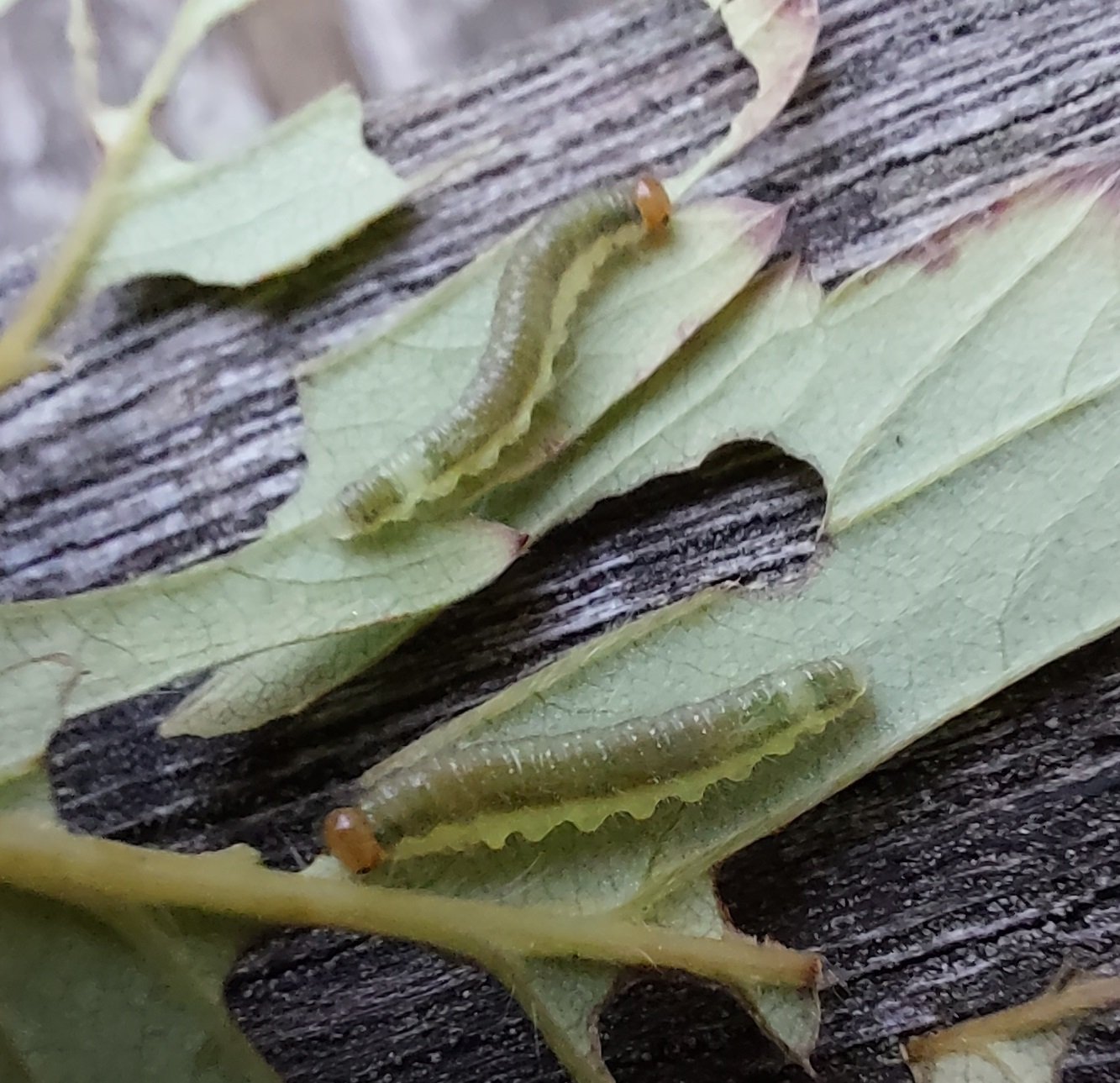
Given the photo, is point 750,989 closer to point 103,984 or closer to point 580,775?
point 580,775

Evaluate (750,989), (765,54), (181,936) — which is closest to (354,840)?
(181,936)

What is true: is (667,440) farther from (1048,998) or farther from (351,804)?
(1048,998)

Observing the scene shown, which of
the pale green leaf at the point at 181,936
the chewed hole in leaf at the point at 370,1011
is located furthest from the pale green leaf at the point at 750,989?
the chewed hole in leaf at the point at 370,1011

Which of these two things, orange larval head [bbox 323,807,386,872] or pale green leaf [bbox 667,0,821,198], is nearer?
orange larval head [bbox 323,807,386,872]

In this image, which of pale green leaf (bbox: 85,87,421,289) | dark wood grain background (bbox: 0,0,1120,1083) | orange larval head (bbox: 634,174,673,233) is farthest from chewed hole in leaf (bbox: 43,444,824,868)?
pale green leaf (bbox: 85,87,421,289)

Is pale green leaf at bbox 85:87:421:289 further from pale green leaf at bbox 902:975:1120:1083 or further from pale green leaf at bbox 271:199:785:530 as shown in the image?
pale green leaf at bbox 902:975:1120:1083

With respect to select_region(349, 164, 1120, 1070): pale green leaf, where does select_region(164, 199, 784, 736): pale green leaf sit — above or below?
above

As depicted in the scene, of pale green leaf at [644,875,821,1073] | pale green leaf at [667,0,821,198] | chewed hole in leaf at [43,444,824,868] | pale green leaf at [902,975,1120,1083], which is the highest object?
pale green leaf at [667,0,821,198]

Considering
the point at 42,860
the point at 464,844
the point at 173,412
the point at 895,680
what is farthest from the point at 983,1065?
the point at 173,412
